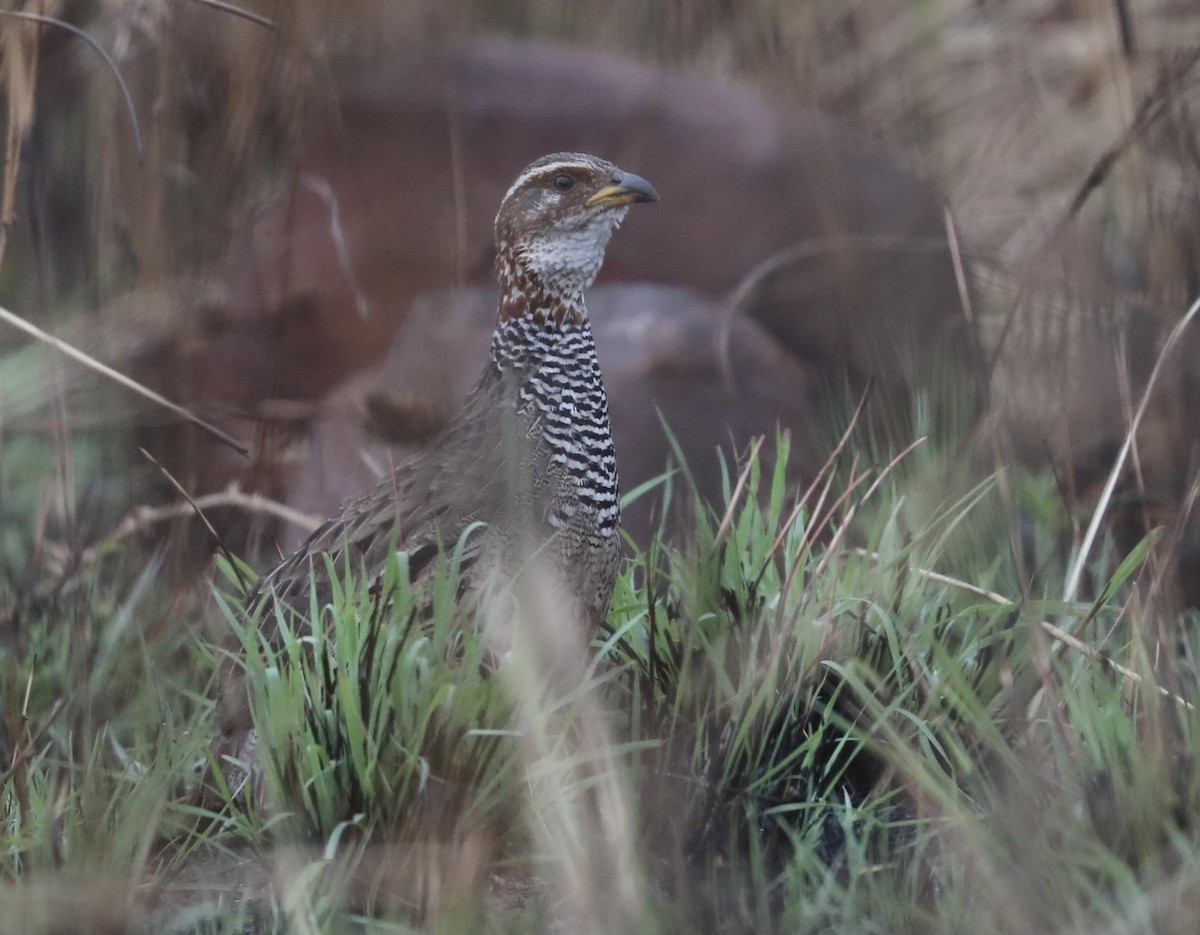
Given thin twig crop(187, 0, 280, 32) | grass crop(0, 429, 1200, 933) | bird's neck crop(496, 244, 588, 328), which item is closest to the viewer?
grass crop(0, 429, 1200, 933)

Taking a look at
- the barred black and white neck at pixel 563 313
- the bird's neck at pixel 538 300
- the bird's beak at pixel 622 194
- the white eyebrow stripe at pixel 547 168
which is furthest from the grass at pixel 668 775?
the white eyebrow stripe at pixel 547 168

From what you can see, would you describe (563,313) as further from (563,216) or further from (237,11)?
(237,11)

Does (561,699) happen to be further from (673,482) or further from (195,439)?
(195,439)

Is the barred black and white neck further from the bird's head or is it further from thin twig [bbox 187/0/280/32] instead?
thin twig [bbox 187/0/280/32]

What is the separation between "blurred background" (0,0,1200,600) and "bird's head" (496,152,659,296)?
40cm

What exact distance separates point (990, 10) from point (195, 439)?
4876 mm

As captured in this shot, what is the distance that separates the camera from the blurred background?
3.63 m

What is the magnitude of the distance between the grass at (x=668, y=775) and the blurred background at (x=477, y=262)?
55cm

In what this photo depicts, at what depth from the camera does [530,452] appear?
308 cm

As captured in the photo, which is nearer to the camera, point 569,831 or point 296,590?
point 569,831

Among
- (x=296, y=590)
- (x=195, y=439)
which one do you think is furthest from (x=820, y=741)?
(x=195, y=439)

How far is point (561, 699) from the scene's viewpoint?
2.65m

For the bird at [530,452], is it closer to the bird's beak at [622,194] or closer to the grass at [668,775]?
the bird's beak at [622,194]

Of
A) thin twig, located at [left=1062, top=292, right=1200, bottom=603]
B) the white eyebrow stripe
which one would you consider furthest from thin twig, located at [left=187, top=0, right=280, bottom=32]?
thin twig, located at [left=1062, top=292, right=1200, bottom=603]
